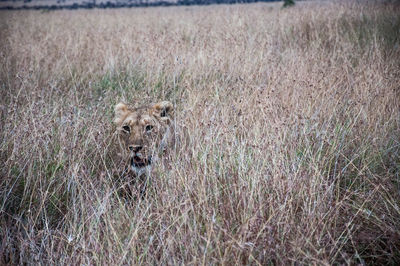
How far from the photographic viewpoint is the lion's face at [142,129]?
3311 millimetres

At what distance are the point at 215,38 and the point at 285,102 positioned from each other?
3.92 m

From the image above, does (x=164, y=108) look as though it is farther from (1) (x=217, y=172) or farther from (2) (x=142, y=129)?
(1) (x=217, y=172)

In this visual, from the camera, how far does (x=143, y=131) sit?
344cm

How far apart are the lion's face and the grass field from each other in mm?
191

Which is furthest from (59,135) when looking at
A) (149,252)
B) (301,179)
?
(301,179)

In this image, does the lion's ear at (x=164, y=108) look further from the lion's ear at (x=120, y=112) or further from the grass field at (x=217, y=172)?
the lion's ear at (x=120, y=112)


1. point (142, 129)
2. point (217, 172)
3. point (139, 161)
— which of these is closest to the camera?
point (217, 172)

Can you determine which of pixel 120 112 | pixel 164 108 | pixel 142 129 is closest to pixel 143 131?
pixel 142 129

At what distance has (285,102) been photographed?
378cm

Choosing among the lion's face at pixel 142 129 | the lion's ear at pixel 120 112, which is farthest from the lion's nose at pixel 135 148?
the lion's ear at pixel 120 112

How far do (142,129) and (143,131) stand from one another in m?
0.13

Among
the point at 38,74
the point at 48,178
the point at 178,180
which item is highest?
the point at 38,74

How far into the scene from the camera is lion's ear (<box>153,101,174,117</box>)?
3744 mm

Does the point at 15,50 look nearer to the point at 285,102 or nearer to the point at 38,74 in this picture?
the point at 38,74
